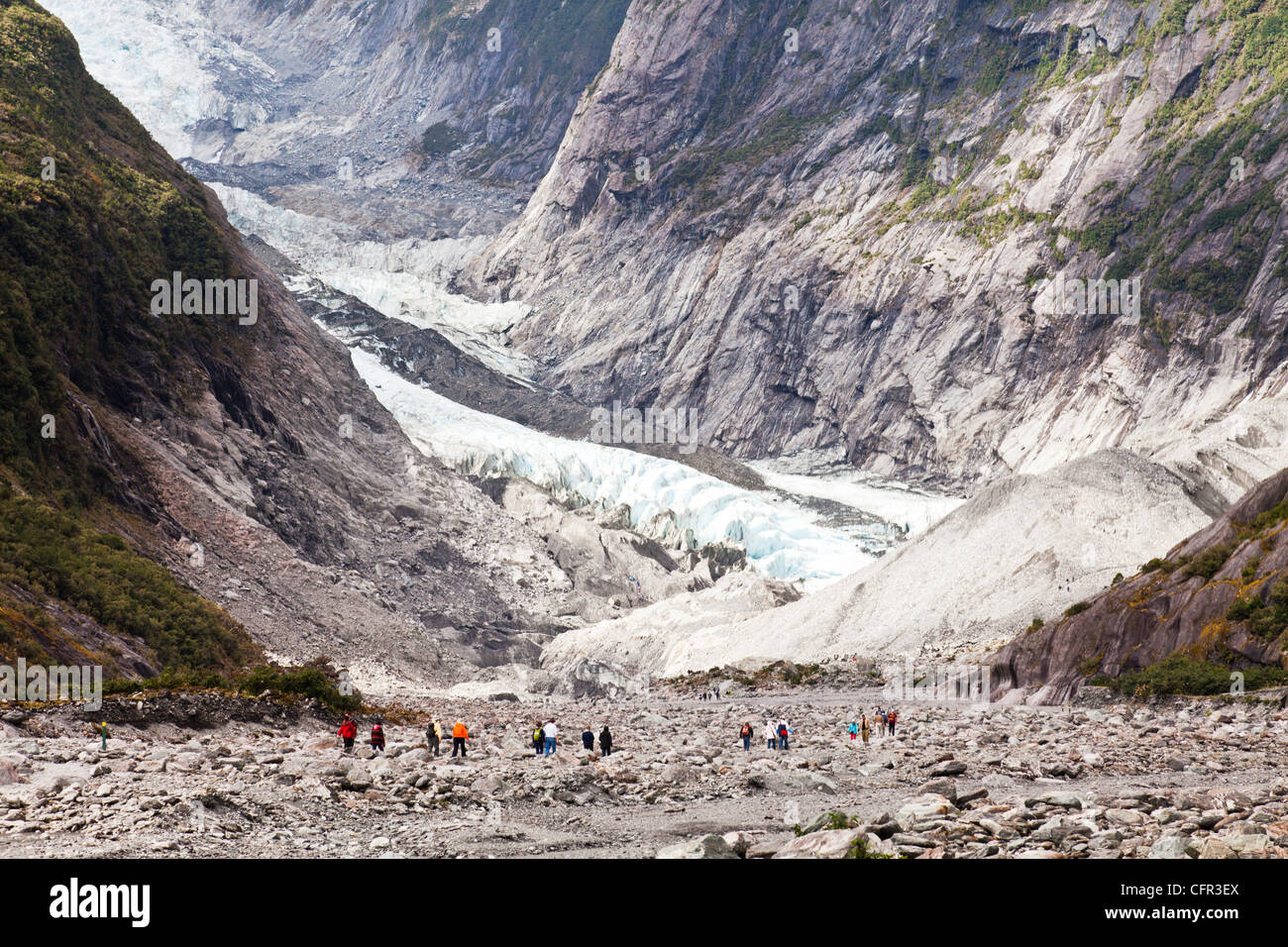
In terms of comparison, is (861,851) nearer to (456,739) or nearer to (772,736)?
(456,739)

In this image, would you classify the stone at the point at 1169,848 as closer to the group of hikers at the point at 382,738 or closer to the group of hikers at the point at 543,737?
the group of hikers at the point at 543,737

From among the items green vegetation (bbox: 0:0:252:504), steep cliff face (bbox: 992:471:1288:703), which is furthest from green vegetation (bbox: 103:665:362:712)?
steep cliff face (bbox: 992:471:1288:703)

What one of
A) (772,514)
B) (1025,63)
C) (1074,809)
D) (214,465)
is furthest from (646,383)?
(1074,809)

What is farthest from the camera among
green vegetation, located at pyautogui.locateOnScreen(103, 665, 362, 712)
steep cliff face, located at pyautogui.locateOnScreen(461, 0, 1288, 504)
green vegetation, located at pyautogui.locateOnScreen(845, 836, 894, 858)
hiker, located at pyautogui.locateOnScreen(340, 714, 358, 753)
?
steep cliff face, located at pyautogui.locateOnScreen(461, 0, 1288, 504)

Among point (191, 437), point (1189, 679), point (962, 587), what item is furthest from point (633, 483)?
point (1189, 679)

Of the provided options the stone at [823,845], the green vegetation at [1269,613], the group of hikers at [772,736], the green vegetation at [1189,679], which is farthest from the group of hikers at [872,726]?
the stone at [823,845]

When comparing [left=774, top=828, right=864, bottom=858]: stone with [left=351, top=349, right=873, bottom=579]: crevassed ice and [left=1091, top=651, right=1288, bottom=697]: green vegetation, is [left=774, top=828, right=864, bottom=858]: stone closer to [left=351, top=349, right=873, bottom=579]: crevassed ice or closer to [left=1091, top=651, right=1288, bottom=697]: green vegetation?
[left=1091, top=651, right=1288, bottom=697]: green vegetation
